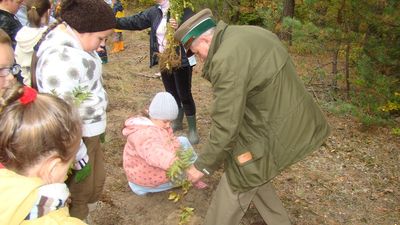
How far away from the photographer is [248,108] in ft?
9.38

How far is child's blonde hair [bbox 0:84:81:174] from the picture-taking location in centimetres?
153

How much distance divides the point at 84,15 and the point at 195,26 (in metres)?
0.76

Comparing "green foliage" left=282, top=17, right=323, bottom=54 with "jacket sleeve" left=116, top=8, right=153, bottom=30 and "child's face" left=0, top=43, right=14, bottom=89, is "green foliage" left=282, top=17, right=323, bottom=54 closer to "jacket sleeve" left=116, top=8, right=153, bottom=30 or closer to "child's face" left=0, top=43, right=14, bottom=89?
"jacket sleeve" left=116, top=8, right=153, bottom=30

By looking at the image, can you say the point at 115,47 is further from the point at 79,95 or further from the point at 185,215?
the point at 79,95

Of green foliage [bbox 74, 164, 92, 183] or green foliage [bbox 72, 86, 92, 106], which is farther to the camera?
green foliage [bbox 74, 164, 92, 183]

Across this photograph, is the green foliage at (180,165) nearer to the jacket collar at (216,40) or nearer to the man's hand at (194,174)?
the man's hand at (194,174)

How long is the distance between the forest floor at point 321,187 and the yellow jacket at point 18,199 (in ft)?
8.02

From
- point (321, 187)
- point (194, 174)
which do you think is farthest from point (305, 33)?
point (194, 174)

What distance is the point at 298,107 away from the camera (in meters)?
2.87

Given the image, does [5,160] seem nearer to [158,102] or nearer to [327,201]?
[158,102]

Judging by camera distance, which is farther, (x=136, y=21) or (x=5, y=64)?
(x=136, y=21)

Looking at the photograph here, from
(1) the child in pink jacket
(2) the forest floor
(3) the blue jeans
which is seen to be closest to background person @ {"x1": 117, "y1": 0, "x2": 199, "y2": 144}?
(2) the forest floor

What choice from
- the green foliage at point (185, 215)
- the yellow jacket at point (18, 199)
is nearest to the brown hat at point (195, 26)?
the yellow jacket at point (18, 199)

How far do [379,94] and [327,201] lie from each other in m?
1.87
